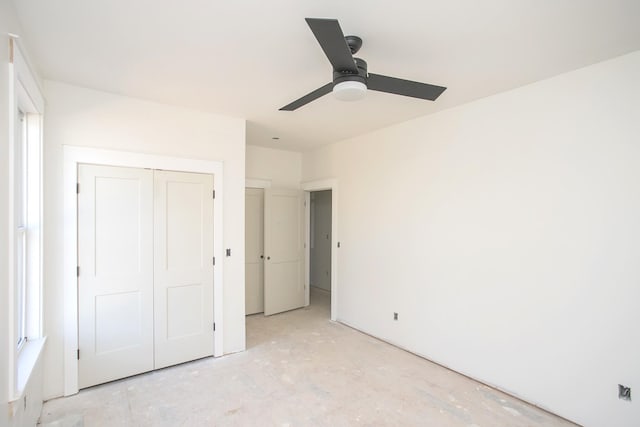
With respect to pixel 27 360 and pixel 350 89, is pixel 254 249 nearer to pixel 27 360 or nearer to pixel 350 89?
pixel 27 360

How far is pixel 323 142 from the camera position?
4621mm

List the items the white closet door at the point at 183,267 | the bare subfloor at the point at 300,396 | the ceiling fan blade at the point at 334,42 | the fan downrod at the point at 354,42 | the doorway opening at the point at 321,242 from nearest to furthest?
the ceiling fan blade at the point at 334,42 < the fan downrod at the point at 354,42 < the bare subfloor at the point at 300,396 < the white closet door at the point at 183,267 < the doorway opening at the point at 321,242

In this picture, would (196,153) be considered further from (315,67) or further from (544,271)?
(544,271)

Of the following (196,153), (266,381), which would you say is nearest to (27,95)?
(196,153)

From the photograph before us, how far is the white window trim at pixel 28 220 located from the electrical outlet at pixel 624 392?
3608 mm

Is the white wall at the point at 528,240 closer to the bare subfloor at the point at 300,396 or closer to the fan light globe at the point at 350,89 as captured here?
the bare subfloor at the point at 300,396

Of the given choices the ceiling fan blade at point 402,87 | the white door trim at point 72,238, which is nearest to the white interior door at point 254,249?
the white door trim at point 72,238

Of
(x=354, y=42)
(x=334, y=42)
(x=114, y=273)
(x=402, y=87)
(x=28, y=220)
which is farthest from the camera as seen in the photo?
(x=114, y=273)

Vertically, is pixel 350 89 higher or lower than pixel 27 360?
higher

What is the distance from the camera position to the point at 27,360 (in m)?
2.13

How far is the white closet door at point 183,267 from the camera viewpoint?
3.10 meters

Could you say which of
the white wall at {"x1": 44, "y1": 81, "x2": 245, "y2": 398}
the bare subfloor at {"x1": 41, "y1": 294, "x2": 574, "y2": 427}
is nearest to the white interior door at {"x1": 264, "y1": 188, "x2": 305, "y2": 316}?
the white wall at {"x1": 44, "y1": 81, "x2": 245, "y2": 398}

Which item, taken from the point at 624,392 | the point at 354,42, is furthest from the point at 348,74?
the point at 624,392

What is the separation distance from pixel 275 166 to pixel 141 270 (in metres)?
2.62
